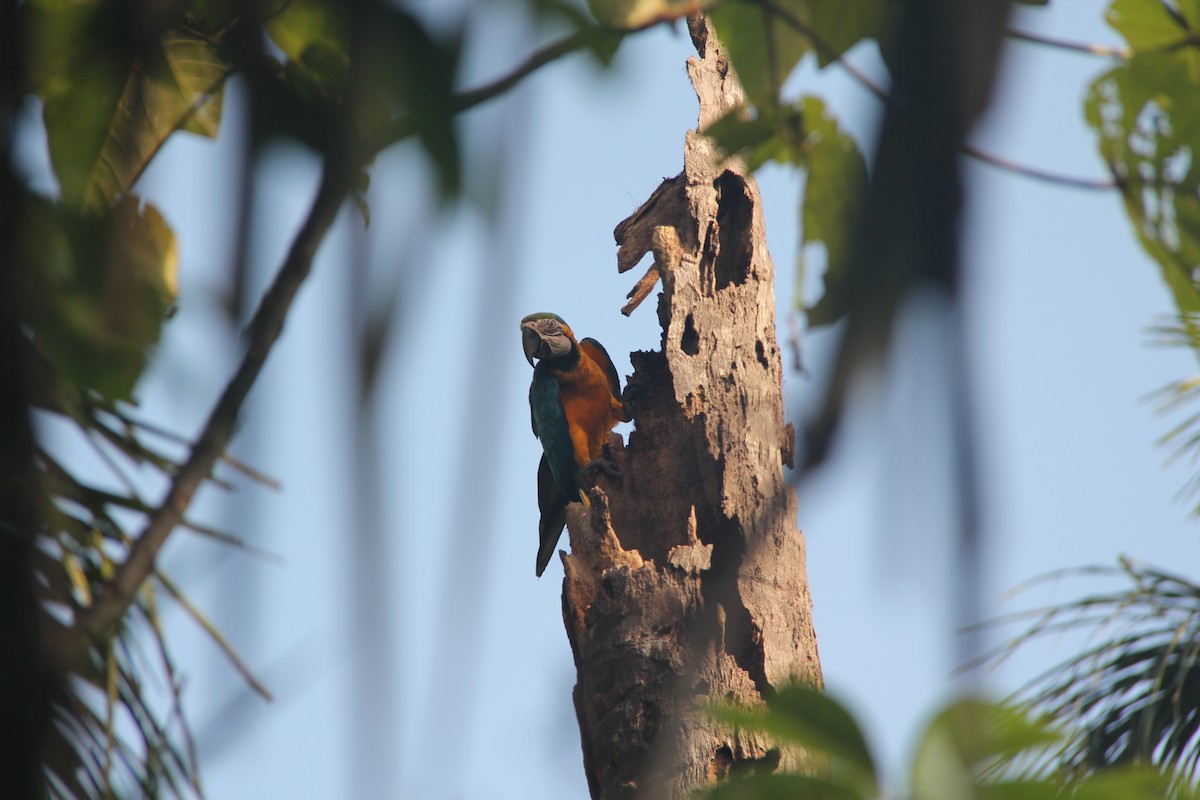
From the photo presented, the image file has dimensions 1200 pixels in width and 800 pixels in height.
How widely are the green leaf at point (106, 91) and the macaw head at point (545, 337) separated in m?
5.18

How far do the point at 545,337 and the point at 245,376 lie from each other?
5541 millimetres

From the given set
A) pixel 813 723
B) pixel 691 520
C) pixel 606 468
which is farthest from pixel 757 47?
pixel 606 468

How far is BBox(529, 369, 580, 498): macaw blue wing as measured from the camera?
525 cm

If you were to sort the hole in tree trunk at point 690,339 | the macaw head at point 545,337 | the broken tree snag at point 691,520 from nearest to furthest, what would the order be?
1. the broken tree snag at point 691,520
2. the hole in tree trunk at point 690,339
3. the macaw head at point 545,337

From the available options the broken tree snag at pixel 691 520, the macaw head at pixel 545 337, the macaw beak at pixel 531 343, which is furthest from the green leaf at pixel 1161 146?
the macaw beak at pixel 531 343

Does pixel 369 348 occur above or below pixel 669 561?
below

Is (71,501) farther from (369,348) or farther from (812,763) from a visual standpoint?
(812,763)

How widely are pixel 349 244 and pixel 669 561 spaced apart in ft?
8.87

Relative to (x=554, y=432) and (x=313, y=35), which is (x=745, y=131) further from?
(x=554, y=432)

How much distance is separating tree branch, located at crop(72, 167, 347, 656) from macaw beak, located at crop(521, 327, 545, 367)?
5.28m

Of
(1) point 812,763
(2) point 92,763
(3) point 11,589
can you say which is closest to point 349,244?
(3) point 11,589

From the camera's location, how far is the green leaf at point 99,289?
1.29 feet

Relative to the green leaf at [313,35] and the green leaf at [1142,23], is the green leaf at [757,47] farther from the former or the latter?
the green leaf at [1142,23]

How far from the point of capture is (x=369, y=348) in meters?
0.32
